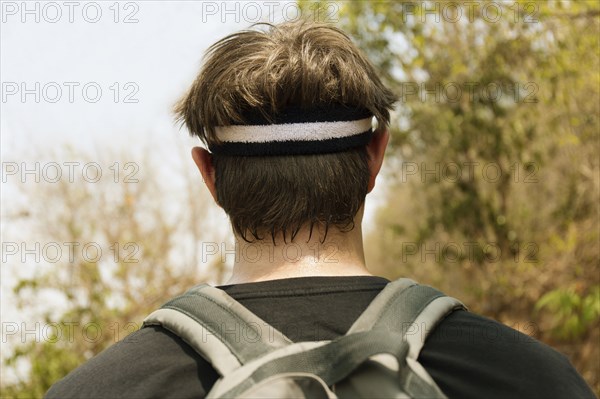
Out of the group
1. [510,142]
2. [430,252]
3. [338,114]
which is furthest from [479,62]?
[338,114]

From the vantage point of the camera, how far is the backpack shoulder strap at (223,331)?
64.0 inches

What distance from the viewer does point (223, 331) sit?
1.65 meters

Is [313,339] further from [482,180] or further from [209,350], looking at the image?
[482,180]

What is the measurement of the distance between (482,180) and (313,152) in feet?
23.0

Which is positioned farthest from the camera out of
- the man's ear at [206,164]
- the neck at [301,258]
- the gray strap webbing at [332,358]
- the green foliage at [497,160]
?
the green foliage at [497,160]

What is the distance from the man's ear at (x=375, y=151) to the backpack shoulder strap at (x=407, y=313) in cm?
28

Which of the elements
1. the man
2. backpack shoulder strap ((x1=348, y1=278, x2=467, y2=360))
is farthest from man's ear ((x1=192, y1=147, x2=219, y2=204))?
backpack shoulder strap ((x1=348, y1=278, x2=467, y2=360))

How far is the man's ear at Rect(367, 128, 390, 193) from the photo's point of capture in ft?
6.29

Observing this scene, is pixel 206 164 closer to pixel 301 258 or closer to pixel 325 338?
pixel 301 258

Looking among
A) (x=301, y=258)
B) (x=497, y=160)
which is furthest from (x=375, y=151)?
(x=497, y=160)

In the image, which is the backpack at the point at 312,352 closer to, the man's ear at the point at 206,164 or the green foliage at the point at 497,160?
the man's ear at the point at 206,164

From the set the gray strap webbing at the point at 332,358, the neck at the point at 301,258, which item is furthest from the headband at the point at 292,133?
the gray strap webbing at the point at 332,358

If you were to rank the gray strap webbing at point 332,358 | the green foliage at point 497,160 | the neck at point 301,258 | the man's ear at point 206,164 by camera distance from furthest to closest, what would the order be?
the green foliage at point 497,160, the man's ear at point 206,164, the neck at point 301,258, the gray strap webbing at point 332,358

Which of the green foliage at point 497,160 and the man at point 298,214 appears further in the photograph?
the green foliage at point 497,160
